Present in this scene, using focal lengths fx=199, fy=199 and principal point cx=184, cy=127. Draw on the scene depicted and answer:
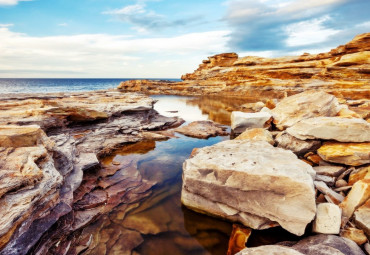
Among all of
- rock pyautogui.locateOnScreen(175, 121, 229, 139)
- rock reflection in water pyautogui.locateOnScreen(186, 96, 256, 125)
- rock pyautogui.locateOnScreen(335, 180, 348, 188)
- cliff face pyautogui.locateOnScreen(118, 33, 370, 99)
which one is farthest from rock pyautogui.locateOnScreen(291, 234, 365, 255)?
cliff face pyautogui.locateOnScreen(118, 33, 370, 99)

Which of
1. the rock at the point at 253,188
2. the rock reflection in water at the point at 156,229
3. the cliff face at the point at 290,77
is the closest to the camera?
the rock at the point at 253,188

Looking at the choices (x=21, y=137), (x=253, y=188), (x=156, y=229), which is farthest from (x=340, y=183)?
(x=21, y=137)

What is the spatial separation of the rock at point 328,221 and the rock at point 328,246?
19 centimetres

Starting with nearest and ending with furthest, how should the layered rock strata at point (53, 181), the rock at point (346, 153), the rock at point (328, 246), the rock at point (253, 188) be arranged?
1. the rock at point (328, 246)
2. the layered rock strata at point (53, 181)
3. the rock at point (253, 188)
4. the rock at point (346, 153)

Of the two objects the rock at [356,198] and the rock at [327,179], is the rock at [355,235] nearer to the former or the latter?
the rock at [356,198]

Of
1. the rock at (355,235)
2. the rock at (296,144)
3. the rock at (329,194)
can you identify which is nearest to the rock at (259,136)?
the rock at (296,144)

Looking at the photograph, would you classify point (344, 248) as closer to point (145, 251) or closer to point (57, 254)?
point (145, 251)

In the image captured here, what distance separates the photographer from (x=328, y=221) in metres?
4.26

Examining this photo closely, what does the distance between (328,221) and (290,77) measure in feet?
134

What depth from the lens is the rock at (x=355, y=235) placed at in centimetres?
394

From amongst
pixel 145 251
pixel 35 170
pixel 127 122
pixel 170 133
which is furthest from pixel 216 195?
pixel 127 122

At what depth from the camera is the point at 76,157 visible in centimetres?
766

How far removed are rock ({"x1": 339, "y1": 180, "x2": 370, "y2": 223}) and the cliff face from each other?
25.6m

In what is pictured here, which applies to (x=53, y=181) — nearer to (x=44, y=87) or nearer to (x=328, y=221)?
(x=328, y=221)
